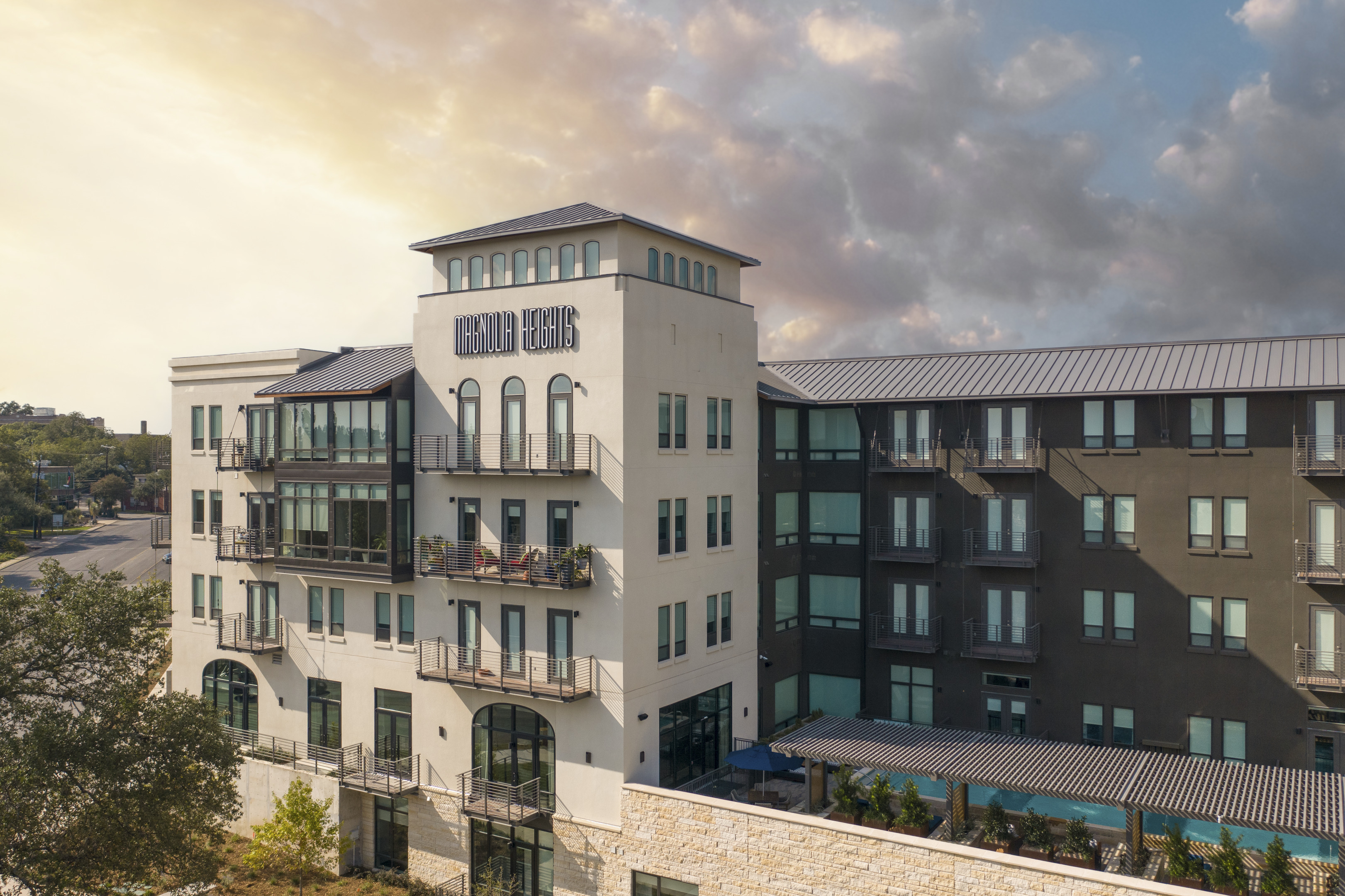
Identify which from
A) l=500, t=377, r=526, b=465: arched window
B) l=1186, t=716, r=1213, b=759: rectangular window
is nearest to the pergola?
l=1186, t=716, r=1213, b=759: rectangular window

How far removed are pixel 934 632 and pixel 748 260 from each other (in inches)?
580

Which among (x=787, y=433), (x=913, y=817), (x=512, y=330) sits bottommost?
(x=913, y=817)

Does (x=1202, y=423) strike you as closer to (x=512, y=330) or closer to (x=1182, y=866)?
(x=1182, y=866)

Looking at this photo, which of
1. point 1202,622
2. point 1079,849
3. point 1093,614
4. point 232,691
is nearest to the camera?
point 1079,849

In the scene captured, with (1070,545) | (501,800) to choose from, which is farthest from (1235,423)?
(501,800)

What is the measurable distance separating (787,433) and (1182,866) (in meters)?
18.5

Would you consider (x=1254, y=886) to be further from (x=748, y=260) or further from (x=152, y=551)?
(x=152, y=551)

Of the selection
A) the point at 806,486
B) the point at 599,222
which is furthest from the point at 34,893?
the point at 806,486

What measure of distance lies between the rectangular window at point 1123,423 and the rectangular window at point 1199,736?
8792 millimetres

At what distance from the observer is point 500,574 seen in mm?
27172

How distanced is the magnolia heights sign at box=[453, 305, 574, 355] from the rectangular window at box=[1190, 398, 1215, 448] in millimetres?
19690

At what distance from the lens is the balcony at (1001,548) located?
1225 inches

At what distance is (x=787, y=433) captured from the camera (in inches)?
1375

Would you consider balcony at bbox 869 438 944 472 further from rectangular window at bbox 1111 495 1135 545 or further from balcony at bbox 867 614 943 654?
rectangular window at bbox 1111 495 1135 545
